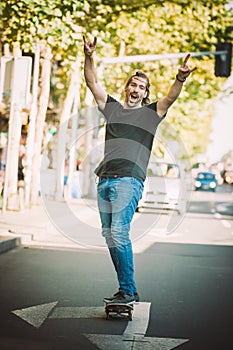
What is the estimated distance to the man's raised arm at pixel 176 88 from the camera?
599cm

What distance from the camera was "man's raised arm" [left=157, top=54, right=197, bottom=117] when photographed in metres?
5.99

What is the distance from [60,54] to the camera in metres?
20.1

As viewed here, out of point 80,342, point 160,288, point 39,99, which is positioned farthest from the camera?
point 39,99

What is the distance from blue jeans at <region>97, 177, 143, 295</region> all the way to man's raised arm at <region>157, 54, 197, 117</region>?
63cm

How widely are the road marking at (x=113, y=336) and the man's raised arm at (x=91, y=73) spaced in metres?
1.74

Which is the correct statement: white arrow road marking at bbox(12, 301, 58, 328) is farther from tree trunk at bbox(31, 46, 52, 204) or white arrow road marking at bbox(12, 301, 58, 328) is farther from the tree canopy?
tree trunk at bbox(31, 46, 52, 204)

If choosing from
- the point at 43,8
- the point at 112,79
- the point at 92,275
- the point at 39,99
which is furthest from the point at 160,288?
the point at 112,79

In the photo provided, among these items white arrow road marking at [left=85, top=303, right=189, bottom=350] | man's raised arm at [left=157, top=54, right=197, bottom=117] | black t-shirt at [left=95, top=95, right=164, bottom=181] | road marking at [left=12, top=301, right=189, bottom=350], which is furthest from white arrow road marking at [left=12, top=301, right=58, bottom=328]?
man's raised arm at [left=157, top=54, right=197, bottom=117]

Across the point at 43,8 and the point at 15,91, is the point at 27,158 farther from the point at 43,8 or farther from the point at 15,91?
the point at 43,8

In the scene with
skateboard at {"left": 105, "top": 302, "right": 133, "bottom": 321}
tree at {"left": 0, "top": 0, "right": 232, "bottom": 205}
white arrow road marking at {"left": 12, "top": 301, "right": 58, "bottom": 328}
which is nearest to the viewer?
white arrow road marking at {"left": 12, "top": 301, "right": 58, "bottom": 328}

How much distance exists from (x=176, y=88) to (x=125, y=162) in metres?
0.73

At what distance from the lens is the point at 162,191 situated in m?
25.1

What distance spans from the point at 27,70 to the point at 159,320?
1038 cm

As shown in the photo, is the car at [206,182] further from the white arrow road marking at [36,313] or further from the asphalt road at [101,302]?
the white arrow road marking at [36,313]
